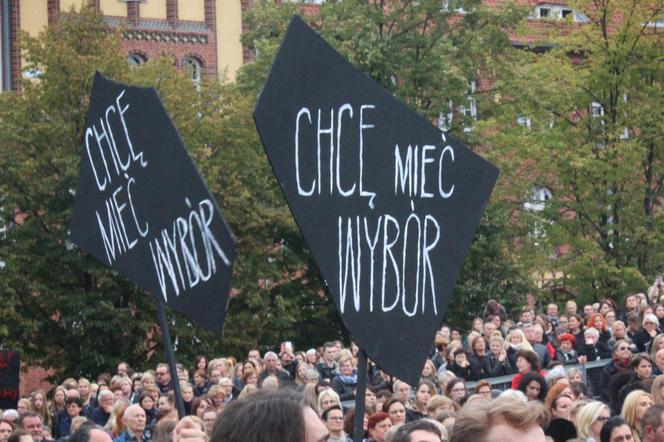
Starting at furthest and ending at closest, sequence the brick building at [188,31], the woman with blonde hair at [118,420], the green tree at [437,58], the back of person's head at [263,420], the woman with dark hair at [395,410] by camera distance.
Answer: the brick building at [188,31] < the green tree at [437,58] < the woman with blonde hair at [118,420] < the woman with dark hair at [395,410] < the back of person's head at [263,420]

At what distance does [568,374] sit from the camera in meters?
15.8

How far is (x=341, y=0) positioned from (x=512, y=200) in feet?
21.2

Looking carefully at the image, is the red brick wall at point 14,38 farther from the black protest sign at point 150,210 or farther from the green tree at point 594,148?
the black protest sign at point 150,210

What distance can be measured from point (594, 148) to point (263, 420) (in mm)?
34410

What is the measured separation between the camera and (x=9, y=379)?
15844mm

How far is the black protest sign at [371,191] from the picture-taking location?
7375 millimetres

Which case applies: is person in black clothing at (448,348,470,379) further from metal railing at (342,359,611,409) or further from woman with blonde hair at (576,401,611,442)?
woman with blonde hair at (576,401,611,442)

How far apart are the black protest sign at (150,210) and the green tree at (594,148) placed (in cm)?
2837

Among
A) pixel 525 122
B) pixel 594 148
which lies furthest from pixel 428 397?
pixel 525 122

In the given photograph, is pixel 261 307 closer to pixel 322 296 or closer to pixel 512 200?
pixel 322 296

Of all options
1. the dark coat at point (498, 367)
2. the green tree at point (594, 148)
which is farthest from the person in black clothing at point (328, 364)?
the green tree at point (594, 148)

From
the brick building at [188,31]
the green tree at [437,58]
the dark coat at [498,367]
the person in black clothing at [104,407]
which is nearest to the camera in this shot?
the person in black clothing at [104,407]

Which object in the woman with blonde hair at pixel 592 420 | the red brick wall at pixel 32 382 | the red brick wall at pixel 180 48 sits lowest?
→ the red brick wall at pixel 32 382

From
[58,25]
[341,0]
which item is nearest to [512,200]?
[341,0]
